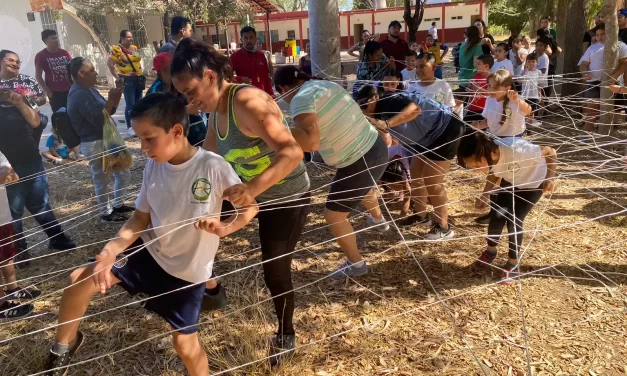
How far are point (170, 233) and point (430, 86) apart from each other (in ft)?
8.76

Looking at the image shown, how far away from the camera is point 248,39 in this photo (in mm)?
5270

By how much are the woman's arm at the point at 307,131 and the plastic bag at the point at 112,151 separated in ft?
7.53

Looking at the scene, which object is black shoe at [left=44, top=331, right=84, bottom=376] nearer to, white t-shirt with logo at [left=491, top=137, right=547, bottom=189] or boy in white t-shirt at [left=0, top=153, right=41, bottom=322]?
boy in white t-shirt at [left=0, top=153, right=41, bottom=322]

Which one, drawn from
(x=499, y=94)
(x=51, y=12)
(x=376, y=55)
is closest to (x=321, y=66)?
(x=376, y=55)

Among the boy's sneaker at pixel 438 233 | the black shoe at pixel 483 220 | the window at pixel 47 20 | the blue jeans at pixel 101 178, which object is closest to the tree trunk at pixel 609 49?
the black shoe at pixel 483 220

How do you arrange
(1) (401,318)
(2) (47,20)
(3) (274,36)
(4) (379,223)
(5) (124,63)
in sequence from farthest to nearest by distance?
(3) (274,36)
(2) (47,20)
(5) (124,63)
(4) (379,223)
(1) (401,318)

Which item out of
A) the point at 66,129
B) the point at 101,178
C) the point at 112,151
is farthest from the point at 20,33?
the point at 112,151

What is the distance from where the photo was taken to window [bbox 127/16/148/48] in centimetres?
1770

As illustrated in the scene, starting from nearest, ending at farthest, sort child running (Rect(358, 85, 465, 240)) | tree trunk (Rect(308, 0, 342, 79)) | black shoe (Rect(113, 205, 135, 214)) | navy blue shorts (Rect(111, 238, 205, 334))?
navy blue shorts (Rect(111, 238, 205, 334)), child running (Rect(358, 85, 465, 240)), black shoe (Rect(113, 205, 135, 214)), tree trunk (Rect(308, 0, 342, 79))

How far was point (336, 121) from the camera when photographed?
2.42 m

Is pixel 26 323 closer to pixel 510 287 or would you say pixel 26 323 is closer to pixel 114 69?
pixel 510 287

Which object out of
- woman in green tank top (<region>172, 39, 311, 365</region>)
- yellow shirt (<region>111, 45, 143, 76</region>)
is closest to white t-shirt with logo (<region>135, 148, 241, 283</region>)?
woman in green tank top (<region>172, 39, 311, 365</region>)

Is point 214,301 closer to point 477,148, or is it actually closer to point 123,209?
point 477,148

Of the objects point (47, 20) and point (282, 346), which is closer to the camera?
point (282, 346)
